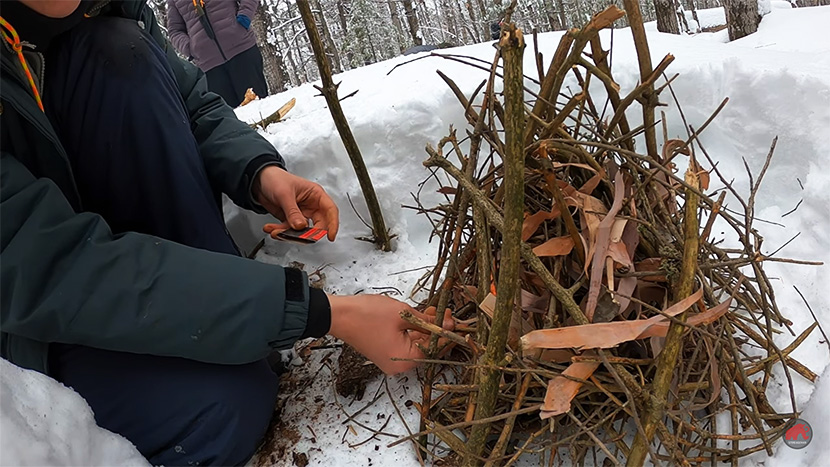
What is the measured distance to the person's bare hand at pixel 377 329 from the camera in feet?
3.12

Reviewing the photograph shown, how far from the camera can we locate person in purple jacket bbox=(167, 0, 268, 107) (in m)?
4.01

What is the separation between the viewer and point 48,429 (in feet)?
2.59

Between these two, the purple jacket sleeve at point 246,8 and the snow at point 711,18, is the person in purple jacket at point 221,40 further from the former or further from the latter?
the snow at point 711,18

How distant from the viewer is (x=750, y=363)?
0.91m

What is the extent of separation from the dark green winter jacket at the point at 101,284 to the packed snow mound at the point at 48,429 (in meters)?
0.08

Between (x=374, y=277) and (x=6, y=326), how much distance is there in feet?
2.79

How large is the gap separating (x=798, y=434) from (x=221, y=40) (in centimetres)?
435

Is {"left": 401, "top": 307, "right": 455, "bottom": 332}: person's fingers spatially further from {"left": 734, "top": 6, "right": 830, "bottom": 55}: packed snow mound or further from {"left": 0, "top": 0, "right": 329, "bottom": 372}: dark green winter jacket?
{"left": 734, "top": 6, "right": 830, "bottom": 55}: packed snow mound

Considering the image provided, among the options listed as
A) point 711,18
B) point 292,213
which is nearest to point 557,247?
point 292,213

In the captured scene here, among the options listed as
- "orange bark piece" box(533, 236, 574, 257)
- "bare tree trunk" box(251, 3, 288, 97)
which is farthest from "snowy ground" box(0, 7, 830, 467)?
"bare tree trunk" box(251, 3, 288, 97)

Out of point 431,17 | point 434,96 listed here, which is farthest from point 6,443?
point 431,17

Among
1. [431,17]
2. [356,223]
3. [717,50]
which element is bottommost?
[356,223]

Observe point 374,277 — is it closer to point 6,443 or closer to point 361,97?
point 361,97

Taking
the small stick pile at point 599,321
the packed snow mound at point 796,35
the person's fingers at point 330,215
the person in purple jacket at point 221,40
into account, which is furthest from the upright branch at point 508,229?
the person in purple jacket at point 221,40
